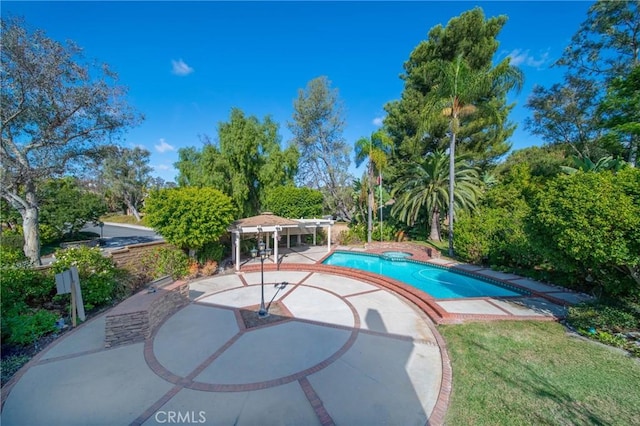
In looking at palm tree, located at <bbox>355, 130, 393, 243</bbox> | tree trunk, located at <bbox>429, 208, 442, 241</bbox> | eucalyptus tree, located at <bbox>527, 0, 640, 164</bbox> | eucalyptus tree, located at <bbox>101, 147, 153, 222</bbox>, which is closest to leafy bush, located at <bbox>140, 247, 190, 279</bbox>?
palm tree, located at <bbox>355, 130, 393, 243</bbox>

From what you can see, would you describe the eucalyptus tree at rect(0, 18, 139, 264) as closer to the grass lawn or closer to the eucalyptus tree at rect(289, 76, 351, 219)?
the eucalyptus tree at rect(289, 76, 351, 219)

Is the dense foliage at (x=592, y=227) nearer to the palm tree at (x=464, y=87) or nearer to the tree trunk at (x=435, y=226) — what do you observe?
the palm tree at (x=464, y=87)

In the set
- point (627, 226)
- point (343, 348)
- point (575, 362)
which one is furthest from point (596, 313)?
point (343, 348)

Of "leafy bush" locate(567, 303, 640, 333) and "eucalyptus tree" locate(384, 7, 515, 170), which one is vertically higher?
"eucalyptus tree" locate(384, 7, 515, 170)

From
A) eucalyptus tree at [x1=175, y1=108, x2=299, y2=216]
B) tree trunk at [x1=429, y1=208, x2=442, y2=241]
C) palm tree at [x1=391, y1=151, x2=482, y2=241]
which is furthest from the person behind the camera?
tree trunk at [x1=429, y1=208, x2=442, y2=241]

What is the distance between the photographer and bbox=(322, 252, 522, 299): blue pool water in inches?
368

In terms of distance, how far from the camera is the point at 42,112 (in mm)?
10180

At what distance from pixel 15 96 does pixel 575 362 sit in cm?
1940

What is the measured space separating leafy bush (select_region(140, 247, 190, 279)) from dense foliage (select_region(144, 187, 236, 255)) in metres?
0.50

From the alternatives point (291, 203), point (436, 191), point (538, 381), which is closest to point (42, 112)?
point (291, 203)

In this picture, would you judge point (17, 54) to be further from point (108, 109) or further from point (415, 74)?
point (415, 74)

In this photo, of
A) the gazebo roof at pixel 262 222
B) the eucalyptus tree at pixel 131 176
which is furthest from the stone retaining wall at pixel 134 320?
the eucalyptus tree at pixel 131 176

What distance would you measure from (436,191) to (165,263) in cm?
1686

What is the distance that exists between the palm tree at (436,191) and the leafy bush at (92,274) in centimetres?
1664
